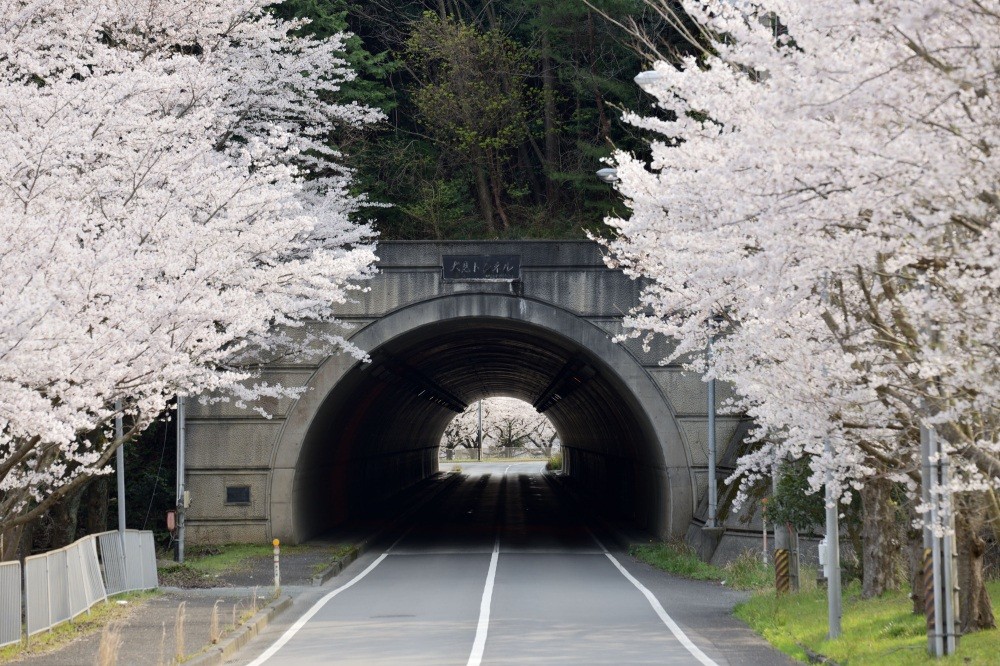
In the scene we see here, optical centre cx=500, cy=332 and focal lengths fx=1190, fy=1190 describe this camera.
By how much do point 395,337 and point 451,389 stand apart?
26.0 m

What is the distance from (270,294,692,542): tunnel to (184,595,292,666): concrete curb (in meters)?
9.26

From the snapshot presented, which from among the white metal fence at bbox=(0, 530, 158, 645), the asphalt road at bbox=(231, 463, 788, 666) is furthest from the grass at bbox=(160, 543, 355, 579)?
the white metal fence at bbox=(0, 530, 158, 645)

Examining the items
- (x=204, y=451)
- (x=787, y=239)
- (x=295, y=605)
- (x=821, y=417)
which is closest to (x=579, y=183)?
(x=204, y=451)

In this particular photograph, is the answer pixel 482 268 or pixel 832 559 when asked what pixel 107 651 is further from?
pixel 482 268

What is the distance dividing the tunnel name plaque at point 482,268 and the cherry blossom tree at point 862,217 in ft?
38.0

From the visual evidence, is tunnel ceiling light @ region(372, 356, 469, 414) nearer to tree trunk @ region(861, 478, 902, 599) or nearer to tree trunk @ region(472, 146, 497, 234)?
tree trunk @ region(472, 146, 497, 234)

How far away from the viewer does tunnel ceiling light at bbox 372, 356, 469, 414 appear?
30597mm

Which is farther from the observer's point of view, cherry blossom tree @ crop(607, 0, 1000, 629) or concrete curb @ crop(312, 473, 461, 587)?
concrete curb @ crop(312, 473, 461, 587)

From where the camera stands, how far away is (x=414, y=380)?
39.4 metres

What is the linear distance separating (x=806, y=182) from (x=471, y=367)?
118 ft

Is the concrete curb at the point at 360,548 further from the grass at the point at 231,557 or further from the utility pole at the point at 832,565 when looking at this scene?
the utility pole at the point at 832,565

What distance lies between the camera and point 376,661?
12.5 metres

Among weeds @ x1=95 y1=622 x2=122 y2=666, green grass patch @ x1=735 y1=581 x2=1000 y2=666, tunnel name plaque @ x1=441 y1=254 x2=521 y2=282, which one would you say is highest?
tunnel name plaque @ x1=441 y1=254 x2=521 y2=282

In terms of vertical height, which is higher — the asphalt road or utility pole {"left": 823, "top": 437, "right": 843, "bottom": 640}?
utility pole {"left": 823, "top": 437, "right": 843, "bottom": 640}
